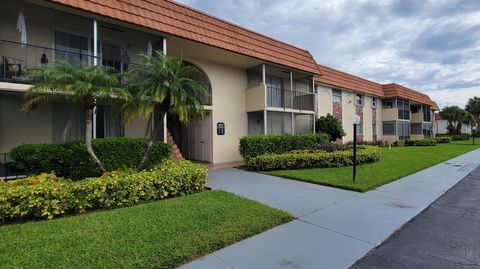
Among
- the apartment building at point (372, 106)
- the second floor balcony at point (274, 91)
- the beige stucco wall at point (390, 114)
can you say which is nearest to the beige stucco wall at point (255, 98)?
the second floor balcony at point (274, 91)

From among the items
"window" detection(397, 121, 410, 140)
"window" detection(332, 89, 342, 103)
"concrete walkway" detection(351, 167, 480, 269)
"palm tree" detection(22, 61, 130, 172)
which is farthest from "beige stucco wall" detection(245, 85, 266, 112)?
"window" detection(397, 121, 410, 140)

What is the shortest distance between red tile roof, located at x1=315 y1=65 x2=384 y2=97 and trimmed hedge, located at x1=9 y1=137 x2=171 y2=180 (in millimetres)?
15147

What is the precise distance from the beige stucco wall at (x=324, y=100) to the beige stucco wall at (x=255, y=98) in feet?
25.7

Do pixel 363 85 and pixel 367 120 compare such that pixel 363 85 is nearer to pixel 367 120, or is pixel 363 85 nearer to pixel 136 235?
pixel 367 120

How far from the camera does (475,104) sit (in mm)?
50250

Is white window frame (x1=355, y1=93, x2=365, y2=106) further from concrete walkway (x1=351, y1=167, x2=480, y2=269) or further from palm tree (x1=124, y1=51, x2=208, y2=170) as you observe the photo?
palm tree (x1=124, y1=51, x2=208, y2=170)

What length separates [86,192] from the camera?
17.7ft

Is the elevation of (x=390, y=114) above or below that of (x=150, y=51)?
below

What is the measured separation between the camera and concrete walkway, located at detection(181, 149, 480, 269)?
3.58 m

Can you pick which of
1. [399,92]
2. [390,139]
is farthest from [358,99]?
[390,139]

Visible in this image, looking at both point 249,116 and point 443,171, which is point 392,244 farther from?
point 249,116

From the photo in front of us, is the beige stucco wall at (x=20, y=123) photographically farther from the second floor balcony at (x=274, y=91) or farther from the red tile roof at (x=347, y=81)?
the red tile roof at (x=347, y=81)

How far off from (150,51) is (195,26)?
7.76 ft

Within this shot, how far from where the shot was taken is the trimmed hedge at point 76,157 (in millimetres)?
6750
